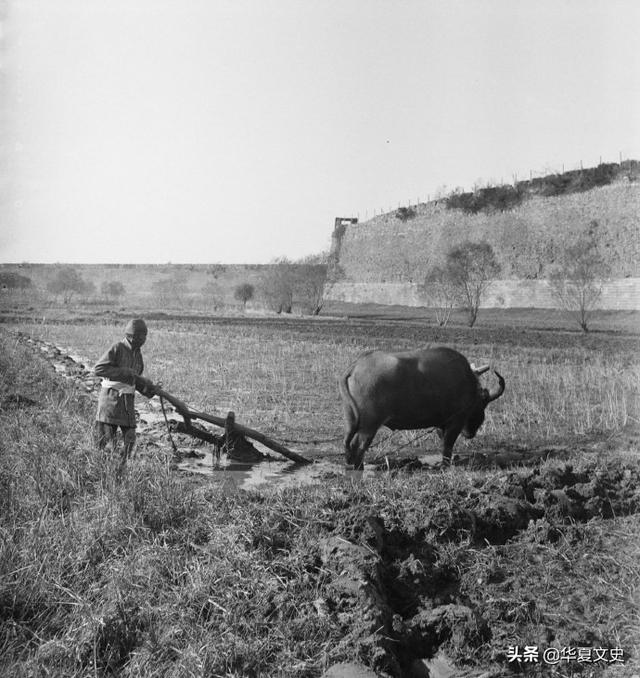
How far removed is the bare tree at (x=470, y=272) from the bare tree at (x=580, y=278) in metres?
3.60

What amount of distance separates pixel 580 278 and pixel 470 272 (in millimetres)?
6369

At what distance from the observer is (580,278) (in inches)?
1224

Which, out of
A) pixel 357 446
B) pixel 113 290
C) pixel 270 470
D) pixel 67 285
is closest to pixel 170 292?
pixel 113 290

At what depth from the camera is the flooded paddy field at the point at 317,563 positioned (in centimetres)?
312

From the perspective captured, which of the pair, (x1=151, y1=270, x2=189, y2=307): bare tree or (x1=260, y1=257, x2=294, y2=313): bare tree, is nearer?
(x1=151, y1=270, x2=189, y2=307): bare tree

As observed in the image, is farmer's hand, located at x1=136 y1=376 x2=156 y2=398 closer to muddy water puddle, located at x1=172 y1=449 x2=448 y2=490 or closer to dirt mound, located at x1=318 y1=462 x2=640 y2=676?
muddy water puddle, located at x1=172 y1=449 x2=448 y2=490

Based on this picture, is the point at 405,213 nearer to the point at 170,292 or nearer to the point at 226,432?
the point at 170,292

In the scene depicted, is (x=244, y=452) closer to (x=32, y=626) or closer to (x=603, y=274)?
(x=32, y=626)

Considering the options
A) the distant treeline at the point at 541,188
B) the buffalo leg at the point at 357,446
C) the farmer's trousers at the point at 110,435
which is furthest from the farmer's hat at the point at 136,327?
the distant treeline at the point at 541,188

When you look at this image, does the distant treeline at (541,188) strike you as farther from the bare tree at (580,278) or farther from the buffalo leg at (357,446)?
the buffalo leg at (357,446)

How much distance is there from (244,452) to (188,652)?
4486 millimetres

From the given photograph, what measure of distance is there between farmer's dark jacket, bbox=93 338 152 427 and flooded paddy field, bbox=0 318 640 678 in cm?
37

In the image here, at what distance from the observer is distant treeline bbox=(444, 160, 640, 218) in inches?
1565

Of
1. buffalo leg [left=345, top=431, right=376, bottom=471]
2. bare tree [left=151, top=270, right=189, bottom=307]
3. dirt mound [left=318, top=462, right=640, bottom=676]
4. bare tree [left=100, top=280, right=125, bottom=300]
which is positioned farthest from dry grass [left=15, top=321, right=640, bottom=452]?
bare tree [left=151, top=270, right=189, bottom=307]
